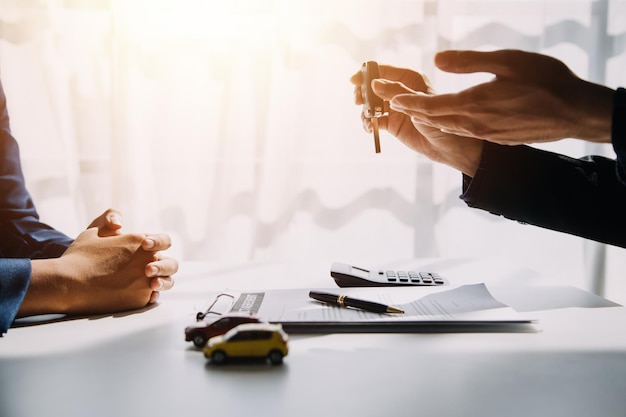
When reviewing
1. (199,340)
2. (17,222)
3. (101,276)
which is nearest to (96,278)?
(101,276)

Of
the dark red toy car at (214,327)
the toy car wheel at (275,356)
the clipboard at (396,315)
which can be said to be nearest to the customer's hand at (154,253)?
the clipboard at (396,315)

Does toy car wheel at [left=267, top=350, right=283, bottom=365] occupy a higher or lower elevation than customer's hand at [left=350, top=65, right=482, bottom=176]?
lower

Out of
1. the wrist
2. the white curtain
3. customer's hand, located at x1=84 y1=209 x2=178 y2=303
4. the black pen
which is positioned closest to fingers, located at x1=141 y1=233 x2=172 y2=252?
customer's hand, located at x1=84 y1=209 x2=178 y2=303

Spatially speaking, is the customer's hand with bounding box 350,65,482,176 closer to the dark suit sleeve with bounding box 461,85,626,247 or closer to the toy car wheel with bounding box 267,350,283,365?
the dark suit sleeve with bounding box 461,85,626,247

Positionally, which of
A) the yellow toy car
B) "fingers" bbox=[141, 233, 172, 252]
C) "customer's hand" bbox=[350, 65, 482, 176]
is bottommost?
the yellow toy car

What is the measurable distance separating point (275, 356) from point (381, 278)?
454 mm

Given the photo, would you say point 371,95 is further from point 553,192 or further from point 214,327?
point 214,327

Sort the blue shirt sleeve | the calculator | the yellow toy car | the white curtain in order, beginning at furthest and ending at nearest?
the white curtain < the calculator < the blue shirt sleeve < the yellow toy car

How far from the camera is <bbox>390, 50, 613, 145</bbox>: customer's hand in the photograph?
2.31 ft

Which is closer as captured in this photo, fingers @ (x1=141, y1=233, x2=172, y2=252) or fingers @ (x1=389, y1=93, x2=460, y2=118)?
fingers @ (x1=389, y1=93, x2=460, y2=118)

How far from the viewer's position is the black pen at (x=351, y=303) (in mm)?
733

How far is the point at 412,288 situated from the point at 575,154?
1.57 m

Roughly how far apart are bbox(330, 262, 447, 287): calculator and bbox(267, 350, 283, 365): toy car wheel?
42 centimetres

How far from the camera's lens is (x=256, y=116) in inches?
83.7
